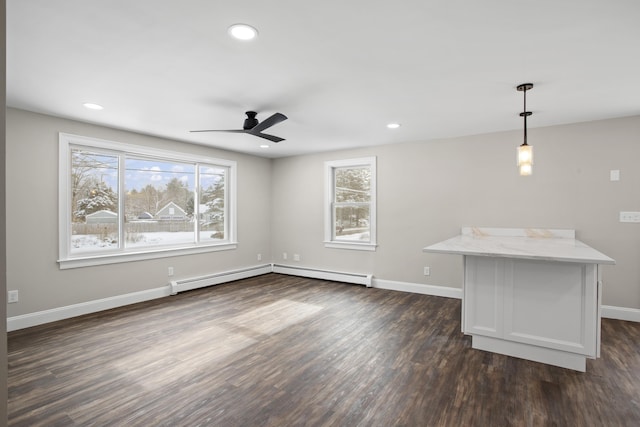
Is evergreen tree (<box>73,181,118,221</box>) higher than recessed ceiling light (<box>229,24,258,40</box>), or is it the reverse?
recessed ceiling light (<box>229,24,258,40</box>)

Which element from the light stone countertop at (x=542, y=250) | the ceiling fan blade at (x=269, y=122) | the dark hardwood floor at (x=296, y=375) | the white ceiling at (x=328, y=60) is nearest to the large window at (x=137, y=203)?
the white ceiling at (x=328, y=60)

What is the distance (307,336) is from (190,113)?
107 inches

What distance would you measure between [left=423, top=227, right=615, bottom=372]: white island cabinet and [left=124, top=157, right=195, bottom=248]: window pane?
396 cm

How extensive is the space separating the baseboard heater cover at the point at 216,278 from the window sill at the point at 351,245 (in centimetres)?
143

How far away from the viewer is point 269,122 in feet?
10.5

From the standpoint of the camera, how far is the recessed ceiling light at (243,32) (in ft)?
6.36

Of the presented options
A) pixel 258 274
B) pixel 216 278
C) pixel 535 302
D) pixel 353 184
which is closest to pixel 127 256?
pixel 216 278

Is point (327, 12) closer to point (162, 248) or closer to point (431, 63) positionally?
point (431, 63)

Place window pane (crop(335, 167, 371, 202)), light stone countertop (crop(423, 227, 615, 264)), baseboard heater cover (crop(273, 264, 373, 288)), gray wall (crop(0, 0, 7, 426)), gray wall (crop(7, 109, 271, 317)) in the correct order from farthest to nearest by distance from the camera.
A: 1. window pane (crop(335, 167, 371, 202))
2. baseboard heater cover (crop(273, 264, 373, 288))
3. gray wall (crop(7, 109, 271, 317))
4. light stone countertop (crop(423, 227, 615, 264))
5. gray wall (crop(0, 0, 7, 426))

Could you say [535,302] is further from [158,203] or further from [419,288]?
[158,203]

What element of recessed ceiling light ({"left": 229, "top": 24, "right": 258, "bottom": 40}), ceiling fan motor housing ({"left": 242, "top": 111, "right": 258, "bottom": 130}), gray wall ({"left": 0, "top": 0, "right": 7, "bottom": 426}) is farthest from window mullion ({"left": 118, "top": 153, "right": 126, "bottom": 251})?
gray wall ({"left": 0, "top": 0, "right": 7, "bottom": 426})

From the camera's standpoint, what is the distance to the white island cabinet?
245cm

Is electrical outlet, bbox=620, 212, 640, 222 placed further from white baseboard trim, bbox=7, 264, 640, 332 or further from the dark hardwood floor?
the dark hardwood floor

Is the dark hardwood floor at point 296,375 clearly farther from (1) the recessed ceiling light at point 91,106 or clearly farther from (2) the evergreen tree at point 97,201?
(1) the recessed ceiling light at point 91,106
